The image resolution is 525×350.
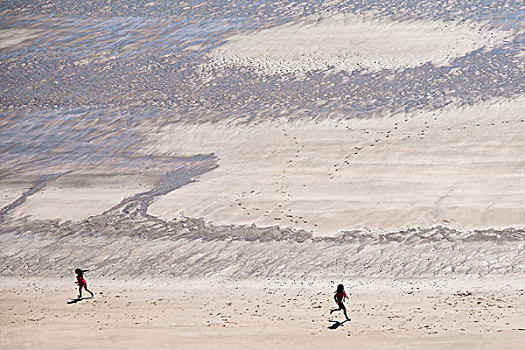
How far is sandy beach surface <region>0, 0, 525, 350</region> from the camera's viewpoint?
586 inches

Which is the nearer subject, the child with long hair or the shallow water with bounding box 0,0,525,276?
the child with long hair

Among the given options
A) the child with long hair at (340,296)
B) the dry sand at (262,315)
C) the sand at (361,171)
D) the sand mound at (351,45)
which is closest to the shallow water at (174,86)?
the sand mound at (351,45)

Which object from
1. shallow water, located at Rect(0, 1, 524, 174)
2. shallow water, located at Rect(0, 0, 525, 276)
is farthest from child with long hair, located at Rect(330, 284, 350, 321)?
shallow water, located at Rect(0, 1, 524, 174)

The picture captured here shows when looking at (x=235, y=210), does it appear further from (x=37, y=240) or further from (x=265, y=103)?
(x=265, y=103)

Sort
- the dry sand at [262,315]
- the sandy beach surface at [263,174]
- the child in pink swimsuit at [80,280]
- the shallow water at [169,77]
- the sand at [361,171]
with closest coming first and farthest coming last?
the dry sand at [262,315]
the sandy beach surface at [263,174]
the child in pink swimsuit at [80,280]
the sand at [361,171]
the shallow water at [169,77]

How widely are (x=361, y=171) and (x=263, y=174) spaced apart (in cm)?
315

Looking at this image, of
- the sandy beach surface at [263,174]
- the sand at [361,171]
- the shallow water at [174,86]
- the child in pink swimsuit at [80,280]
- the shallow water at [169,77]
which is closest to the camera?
the sandy beach surface at [263,174]

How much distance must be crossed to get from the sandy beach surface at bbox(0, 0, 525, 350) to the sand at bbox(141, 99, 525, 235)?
0.09m

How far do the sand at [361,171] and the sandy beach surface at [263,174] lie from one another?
3.4 inches

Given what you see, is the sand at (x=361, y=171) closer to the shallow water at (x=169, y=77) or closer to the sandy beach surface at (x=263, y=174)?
the sandy beach surface at (x=263, y=174)

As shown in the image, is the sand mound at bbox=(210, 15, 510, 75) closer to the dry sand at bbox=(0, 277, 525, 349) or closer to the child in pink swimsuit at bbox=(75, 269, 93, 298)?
the dry sand at bbox=(0, 277, 525, 349)

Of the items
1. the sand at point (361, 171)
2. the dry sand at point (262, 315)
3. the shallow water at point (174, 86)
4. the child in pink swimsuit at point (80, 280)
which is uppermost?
the shallow water at point (174, 86)

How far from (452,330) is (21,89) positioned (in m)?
25.7

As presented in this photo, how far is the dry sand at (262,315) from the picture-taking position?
1293 cm
